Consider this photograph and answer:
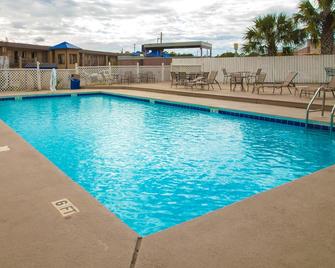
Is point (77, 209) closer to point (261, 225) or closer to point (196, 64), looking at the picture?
point (261, 225)

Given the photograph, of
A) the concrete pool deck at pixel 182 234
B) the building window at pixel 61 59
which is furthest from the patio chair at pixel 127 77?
the concrete pool deck at pixel 182 234

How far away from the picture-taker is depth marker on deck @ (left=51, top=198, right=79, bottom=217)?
243 cm

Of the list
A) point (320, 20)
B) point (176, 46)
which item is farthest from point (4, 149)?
point (176, 46)

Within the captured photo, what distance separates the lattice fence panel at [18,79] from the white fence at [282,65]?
29.7 ft

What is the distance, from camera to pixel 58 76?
15.5m

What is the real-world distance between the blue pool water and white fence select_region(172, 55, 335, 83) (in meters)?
8.16

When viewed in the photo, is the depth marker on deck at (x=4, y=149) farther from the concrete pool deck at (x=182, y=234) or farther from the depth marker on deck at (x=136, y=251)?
the depth marker on deck at (x=136, y=251)

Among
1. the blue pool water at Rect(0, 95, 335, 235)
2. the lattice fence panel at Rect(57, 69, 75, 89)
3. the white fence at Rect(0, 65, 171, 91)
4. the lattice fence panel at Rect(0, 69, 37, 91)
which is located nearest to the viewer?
the blue pool water at Rect(0, 95, 335, 235)

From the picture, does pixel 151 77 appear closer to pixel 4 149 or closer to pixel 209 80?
pixel 209 80

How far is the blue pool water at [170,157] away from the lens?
346 cm

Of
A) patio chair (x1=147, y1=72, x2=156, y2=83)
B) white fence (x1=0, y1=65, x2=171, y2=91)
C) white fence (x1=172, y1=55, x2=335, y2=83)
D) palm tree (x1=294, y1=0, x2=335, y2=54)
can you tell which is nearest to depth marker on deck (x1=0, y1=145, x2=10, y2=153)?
white fence (x1=0, y1=65, x2=171, y2=91)

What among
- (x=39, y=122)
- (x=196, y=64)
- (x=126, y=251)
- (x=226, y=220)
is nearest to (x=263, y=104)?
(x=39, y=122)

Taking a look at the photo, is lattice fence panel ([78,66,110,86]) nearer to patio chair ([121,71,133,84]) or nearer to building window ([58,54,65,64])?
patio chair ([121,71,133,84])

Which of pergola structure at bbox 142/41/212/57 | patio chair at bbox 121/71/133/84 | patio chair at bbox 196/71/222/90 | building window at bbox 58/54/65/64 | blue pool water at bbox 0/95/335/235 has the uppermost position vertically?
pergola structure at bbox 142/41/212/57
